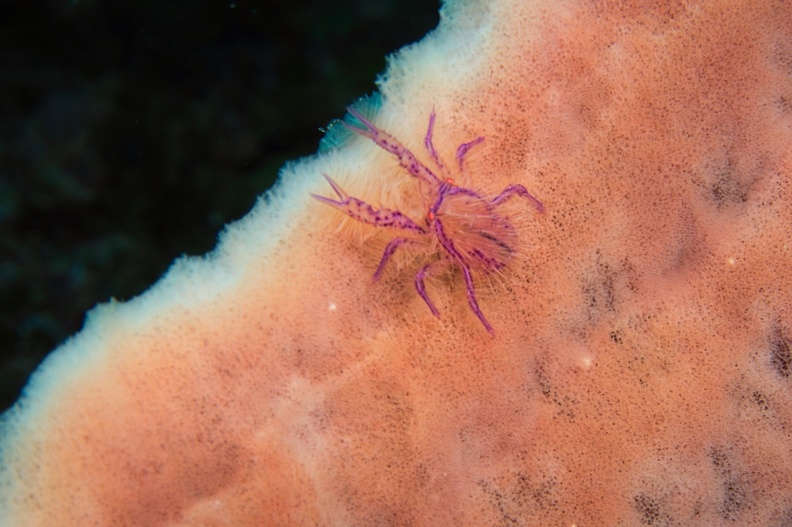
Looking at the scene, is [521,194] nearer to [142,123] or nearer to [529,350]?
[529,350]

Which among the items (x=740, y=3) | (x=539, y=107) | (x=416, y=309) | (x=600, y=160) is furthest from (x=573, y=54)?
(x=416, y=309)

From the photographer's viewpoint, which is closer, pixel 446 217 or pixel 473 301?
pixel 473 301

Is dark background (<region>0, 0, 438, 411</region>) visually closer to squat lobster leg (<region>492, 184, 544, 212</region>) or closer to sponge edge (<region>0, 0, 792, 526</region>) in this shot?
sponge edge (<region>0, 0, 792, 526</region>)

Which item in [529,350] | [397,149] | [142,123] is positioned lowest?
[529,350]

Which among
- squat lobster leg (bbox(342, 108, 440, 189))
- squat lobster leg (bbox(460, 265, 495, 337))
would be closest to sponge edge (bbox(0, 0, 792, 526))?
squat lobster leg (bbox(460, 265, 495, 337))

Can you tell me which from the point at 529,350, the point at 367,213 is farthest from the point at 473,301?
the point at 367,213

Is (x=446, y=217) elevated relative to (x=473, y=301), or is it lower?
elevated

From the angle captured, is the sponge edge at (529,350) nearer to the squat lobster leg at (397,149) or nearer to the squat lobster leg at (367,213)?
the squat lobster leg at (367,213)
